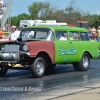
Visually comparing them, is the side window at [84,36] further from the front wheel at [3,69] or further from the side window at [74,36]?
the front wheel at [3,69]

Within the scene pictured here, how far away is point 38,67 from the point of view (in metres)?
12.1

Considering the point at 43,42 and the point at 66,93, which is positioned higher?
the point at 43,42

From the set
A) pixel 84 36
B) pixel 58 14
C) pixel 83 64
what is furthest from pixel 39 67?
pixel 58 14

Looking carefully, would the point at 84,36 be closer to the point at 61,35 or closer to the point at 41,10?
the point at 61,35

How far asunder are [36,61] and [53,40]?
4.22ft

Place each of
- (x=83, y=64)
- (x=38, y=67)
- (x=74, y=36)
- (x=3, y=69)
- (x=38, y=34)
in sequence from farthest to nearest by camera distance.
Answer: (x=83, y=64) < (x=74, y=36) < (x=38, y=34) < (x=3, y=69) < (x=38, y=67)

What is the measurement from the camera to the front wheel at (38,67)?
11.9 m

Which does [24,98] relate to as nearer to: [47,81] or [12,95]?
[12,95]

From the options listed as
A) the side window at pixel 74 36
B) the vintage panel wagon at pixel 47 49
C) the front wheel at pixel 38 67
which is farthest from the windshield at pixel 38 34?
the side window at pixel 74 36

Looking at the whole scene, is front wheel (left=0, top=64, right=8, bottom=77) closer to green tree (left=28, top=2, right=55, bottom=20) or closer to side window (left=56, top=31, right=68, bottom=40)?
side window (left=56, top=31, right=68, bottom=40)

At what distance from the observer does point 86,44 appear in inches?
570

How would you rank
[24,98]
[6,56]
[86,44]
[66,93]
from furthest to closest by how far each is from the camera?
[86,44] < [6,56] < [66,93] < [24,98]

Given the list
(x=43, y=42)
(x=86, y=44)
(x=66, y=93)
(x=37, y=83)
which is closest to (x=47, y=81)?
(x=37, y=83)

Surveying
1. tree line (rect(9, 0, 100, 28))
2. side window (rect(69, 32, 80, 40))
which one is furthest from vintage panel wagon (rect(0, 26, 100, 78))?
tree line (rect(9, 0, 100, 28))
